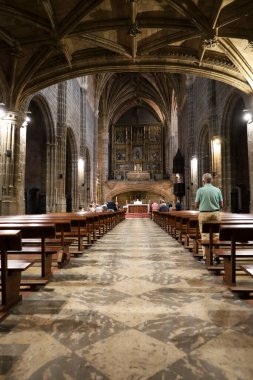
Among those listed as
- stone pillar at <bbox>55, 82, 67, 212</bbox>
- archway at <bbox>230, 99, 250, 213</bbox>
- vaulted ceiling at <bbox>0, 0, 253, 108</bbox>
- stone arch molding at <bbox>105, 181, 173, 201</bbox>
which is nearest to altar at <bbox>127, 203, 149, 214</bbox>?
stone arch molding at <bbox>105, 181, 173, 201</bbox>

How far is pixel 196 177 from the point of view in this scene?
20.0 meters

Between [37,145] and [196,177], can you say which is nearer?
[37,145]

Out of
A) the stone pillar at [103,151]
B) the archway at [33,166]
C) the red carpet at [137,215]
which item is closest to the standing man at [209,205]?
the archway at [33,166]

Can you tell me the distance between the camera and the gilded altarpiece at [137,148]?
37.5m

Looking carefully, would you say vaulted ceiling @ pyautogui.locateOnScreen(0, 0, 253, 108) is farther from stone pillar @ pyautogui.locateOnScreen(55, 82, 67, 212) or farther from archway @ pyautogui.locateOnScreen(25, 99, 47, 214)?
archway @ pyautogui.locateOnScreen(25, 99, 47, 214)

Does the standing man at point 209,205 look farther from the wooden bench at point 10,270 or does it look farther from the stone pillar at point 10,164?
the stone pillar at point 10,164

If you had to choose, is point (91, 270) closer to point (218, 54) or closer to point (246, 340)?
point (246, 340)

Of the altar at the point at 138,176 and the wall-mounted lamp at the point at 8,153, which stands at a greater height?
the altar at the point at 138,176

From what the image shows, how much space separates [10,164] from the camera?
1129 cm

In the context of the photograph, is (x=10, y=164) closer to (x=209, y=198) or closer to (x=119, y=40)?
(x=119, y=40)

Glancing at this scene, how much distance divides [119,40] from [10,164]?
6136 millimetres

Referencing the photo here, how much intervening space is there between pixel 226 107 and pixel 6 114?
9859 millimetres

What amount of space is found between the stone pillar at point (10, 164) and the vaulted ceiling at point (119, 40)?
0.75 meters

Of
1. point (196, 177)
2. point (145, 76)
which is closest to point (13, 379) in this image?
point (196, 177)
